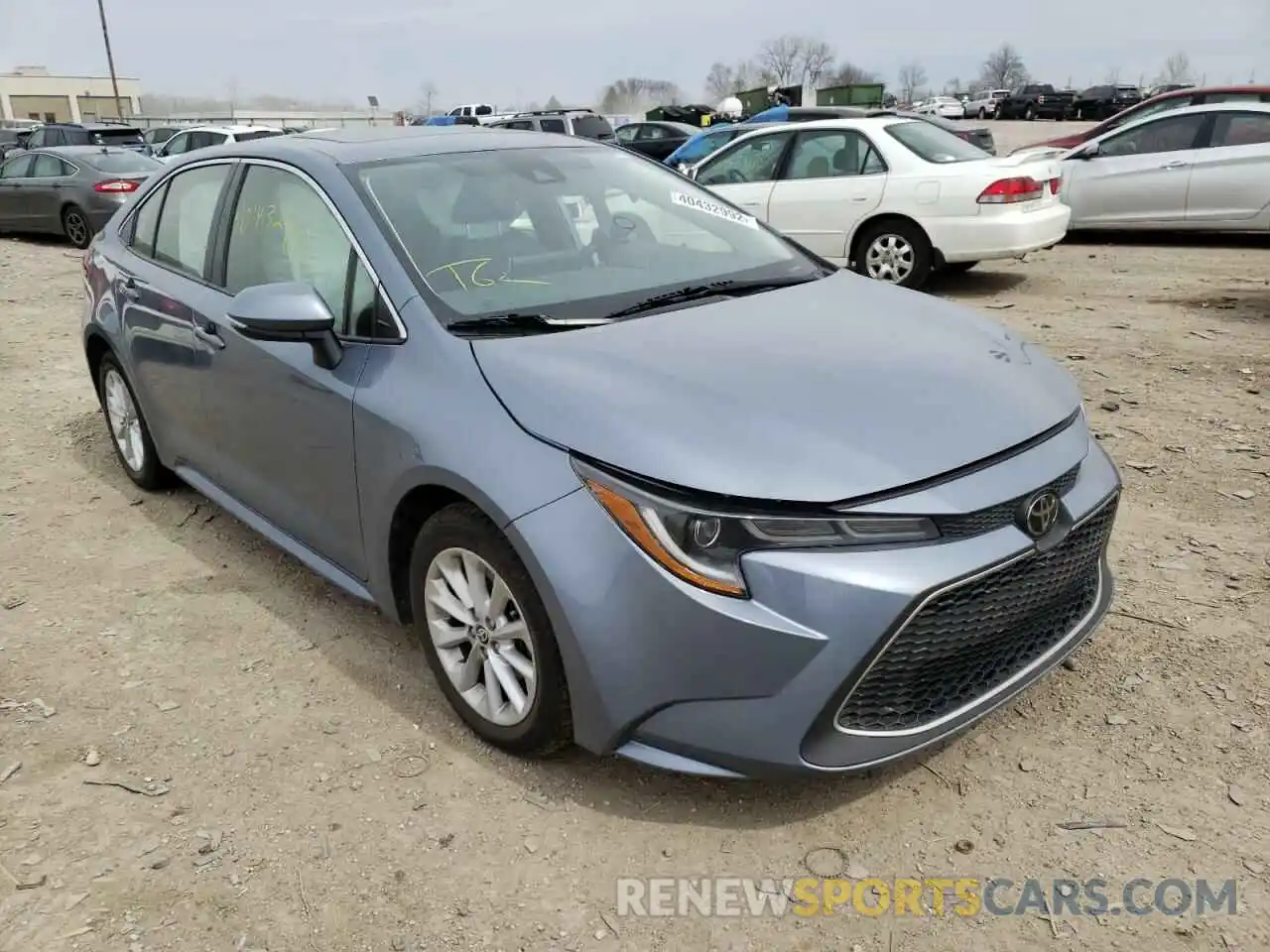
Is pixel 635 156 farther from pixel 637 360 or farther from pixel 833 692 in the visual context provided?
pixel 833 692

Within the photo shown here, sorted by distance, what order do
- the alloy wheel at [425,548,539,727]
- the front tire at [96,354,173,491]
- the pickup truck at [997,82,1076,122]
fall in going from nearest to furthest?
the alloy wheel at [425,548,539,727] → the front tire at [96,354,173,491] → the pickup truck at [997,82,1076,122]

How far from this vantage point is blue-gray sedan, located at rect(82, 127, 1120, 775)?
7.30 ft

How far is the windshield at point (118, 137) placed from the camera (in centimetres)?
2230

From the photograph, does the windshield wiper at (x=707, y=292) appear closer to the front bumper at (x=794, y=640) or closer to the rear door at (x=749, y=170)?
the front bumper at (x=794, y=640)

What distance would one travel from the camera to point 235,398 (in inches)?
140

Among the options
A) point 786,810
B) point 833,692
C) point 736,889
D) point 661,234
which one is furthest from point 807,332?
point 736,889

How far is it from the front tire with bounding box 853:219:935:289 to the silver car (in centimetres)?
345

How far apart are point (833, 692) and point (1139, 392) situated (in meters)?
4.26

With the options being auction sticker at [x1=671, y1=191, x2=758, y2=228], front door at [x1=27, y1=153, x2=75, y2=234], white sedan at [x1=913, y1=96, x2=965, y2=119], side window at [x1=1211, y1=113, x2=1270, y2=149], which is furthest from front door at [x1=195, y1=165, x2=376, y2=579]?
white sedan at [x1=913, y1=96, x2=965, y2=119]

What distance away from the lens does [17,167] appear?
47.0 feet

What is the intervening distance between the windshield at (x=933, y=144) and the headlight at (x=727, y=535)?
23.0 feet

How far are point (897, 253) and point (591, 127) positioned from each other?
554 inches

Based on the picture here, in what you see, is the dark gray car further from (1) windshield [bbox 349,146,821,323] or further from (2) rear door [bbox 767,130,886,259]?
(1) windshield [bbox 349,146,821,323]

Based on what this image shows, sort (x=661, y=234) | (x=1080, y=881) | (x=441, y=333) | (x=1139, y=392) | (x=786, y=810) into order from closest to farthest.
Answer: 1. (x=1080, y=881)
2. (x=786, y=810)
3. (x=441, y=333)
4. (x=661, y=234)
5. (x=1139, y=392)
